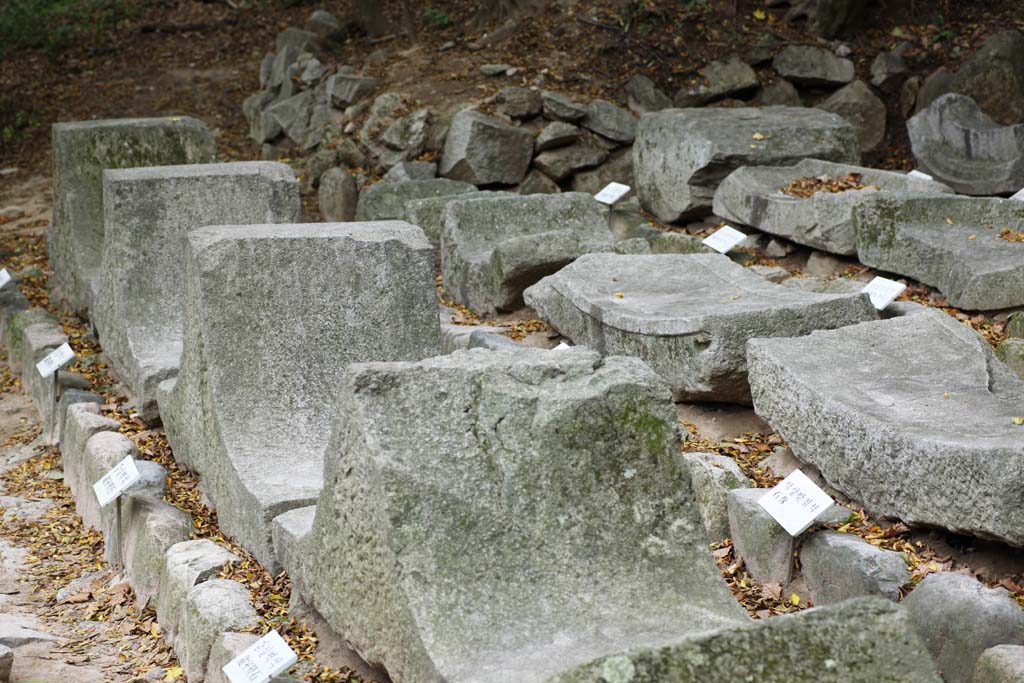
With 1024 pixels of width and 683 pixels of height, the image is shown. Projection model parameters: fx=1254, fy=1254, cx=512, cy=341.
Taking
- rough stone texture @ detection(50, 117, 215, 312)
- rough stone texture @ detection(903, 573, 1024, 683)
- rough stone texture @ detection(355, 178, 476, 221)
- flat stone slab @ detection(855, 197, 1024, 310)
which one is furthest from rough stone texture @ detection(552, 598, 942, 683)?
rough stone texture @ detection(355, 178, 476, 221)

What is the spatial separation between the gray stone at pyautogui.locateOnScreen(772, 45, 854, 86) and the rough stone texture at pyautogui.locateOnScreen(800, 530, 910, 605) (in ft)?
22.1

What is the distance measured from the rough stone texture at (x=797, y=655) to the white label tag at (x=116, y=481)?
267 centimetres

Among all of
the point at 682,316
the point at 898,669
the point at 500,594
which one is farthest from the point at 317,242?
the point at 898,669

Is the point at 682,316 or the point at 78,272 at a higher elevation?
the point at 682,316

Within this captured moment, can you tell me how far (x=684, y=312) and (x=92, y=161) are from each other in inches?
146

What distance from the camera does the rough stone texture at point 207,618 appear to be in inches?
144

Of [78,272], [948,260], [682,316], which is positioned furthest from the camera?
[78,272]

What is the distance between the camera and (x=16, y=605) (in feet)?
15.1

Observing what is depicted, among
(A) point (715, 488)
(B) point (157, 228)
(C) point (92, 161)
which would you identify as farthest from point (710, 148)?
(A) point (715, 488)

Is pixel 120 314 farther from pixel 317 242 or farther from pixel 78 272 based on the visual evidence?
pixel 317 242

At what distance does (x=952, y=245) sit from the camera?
19.9ft

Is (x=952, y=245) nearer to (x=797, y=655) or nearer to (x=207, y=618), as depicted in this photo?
(x=207, y=618)

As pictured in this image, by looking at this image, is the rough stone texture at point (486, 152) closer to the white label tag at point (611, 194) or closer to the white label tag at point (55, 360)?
the white label tag at point (611, 194)

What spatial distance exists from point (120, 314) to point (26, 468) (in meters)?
0.85
